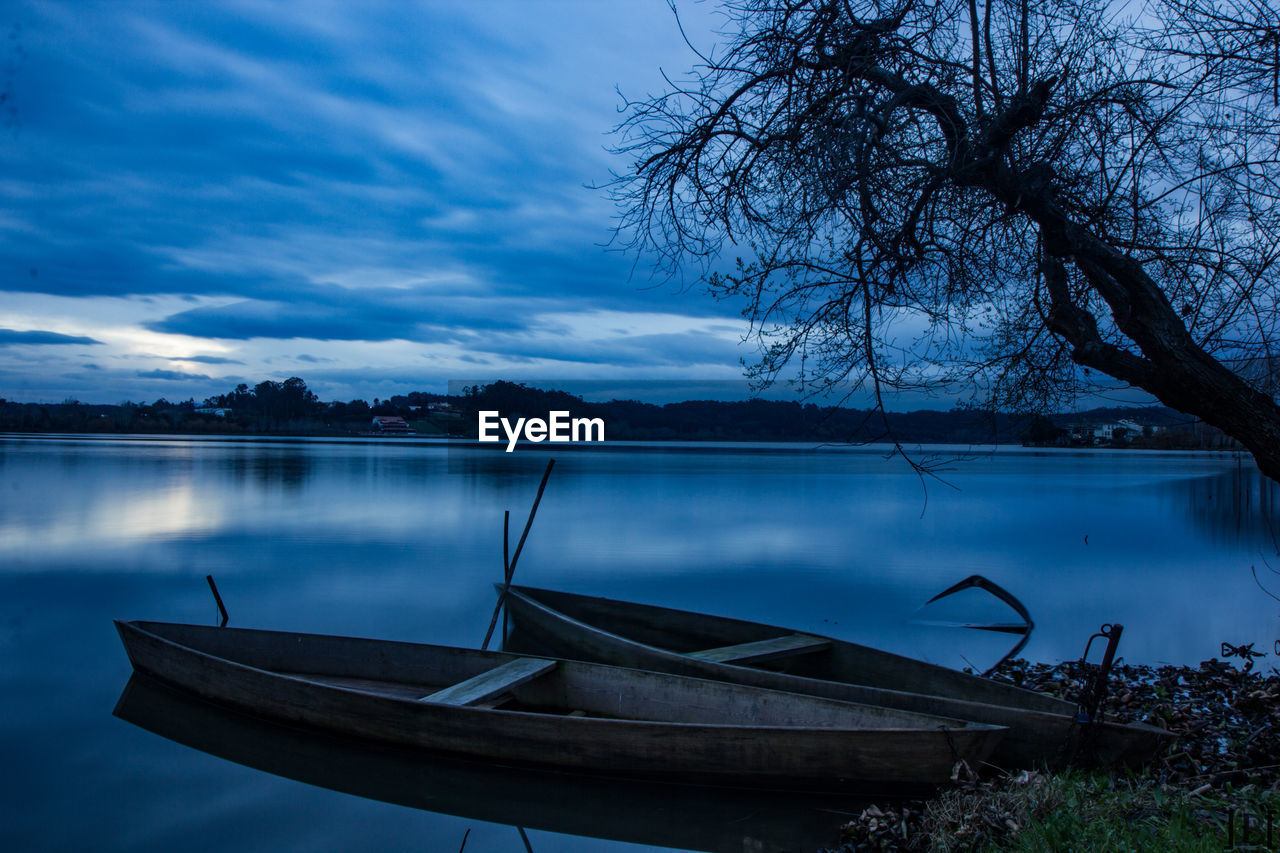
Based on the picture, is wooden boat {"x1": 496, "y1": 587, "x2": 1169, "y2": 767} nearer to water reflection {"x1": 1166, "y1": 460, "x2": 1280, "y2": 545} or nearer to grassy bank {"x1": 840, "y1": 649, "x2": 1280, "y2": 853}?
grassy bank {"x1": 840, "y1": 649, "x2": 1280, "y2": 853}

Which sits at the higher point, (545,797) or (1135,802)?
(1135,802)

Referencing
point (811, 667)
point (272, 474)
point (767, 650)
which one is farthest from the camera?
point (272, 474)

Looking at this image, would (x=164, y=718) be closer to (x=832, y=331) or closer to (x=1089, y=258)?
(x=832, y=331)

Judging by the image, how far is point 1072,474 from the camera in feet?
199

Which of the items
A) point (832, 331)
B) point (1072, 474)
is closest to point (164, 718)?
point (832, 331)

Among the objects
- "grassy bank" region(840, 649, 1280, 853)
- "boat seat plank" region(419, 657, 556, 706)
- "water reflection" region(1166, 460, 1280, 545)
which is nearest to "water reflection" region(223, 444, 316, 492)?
"boat seat plank" region(419, 657, 556, 706)

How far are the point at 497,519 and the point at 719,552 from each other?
10327 mm

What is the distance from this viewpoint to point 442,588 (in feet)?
49.6

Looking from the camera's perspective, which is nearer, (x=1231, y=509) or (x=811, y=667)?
(x=811, y=667)

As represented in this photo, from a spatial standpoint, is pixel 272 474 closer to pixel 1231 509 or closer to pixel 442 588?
pixel 442 588

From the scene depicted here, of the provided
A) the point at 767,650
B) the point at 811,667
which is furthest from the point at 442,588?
the point at 811,667

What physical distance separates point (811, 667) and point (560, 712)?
104 inches

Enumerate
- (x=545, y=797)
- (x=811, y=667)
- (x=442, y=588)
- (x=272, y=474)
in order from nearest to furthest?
(x=545, y=797), (x=811, y=667), (x=442, y=588), (x=272, y=474)

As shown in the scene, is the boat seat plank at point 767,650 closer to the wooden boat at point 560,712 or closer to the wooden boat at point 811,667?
the wooden boat at point 811,667
